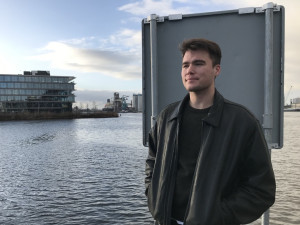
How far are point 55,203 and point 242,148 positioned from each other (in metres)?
12.4

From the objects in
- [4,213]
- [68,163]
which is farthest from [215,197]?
[68,163]

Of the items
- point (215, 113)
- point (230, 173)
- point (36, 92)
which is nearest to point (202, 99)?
point (215, 113)

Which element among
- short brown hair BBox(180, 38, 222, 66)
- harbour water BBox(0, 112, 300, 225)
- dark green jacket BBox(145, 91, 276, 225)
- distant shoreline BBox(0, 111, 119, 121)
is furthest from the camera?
distant shoreline BBox(0, 111, 119, 121)

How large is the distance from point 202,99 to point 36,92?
147 metres

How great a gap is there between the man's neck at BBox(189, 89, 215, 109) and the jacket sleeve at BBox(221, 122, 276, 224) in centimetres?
44

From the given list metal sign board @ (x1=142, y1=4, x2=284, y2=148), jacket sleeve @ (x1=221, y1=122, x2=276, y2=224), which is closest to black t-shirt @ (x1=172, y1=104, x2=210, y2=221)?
jacket sleeve @ (x1=221, y1=122, x2=276, y2=224)

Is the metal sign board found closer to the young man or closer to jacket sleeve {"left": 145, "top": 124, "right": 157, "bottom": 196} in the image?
jacket sleeve {"left": 145, "top": 124, "right": 157, "bottom": 196}

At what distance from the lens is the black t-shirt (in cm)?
239

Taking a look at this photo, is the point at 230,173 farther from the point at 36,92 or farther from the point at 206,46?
the point at 36,92

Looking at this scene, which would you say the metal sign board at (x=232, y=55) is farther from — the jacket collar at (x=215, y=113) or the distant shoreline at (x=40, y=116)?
the distant shoreline at (x=40, y=116)

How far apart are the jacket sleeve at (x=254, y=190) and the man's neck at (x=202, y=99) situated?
0.44 m

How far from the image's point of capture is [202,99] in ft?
8.02

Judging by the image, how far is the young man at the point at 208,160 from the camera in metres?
2.17

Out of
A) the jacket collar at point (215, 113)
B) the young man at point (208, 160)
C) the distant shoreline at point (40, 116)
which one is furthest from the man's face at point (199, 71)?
the distant shoreline at point (40, 116)
